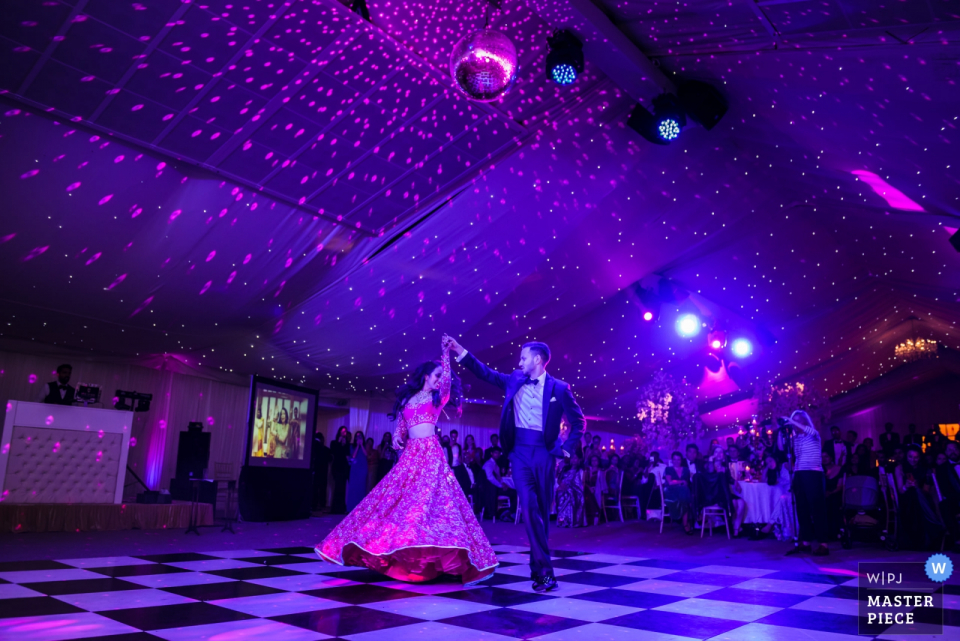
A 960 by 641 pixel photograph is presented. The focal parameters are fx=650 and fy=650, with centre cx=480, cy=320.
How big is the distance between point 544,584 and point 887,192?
5352mm

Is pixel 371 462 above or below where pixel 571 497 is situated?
above

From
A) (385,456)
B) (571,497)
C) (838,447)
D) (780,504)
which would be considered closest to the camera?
(780,504)

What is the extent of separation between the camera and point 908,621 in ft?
8.08

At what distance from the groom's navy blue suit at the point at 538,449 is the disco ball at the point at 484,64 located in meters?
1.56

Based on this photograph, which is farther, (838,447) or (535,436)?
(838,447)

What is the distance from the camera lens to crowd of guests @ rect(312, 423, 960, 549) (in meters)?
6.51

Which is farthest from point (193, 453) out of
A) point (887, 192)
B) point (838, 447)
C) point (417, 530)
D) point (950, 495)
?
point (838, 447)

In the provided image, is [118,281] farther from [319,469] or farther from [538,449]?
[319,469]

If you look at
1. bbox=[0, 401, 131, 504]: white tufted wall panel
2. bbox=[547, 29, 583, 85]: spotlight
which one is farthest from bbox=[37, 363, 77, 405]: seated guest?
bbox=[547, 29, 583, 85]: spotlight

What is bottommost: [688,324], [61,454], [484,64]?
[61,454]

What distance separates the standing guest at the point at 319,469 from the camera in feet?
37.1

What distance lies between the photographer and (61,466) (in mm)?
6949

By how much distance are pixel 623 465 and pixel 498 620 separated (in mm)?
8764

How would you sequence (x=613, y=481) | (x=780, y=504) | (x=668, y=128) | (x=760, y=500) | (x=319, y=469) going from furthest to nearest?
(x=319, y=469) < (x=613, y=481) < (x=760, y=500) < (x=780, y=504) < (x=668, y=128)
